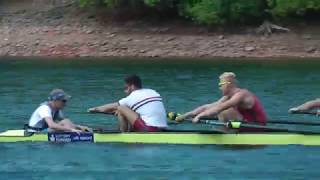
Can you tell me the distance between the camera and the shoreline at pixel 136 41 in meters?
54.9

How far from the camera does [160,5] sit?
2391 inches

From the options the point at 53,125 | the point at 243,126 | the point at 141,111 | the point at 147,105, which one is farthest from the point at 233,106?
the point at 53,125

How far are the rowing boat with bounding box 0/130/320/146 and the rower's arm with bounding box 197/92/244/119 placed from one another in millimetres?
435

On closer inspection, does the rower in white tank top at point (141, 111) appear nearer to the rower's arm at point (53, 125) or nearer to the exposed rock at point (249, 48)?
the rower's arm at point (53, 125)

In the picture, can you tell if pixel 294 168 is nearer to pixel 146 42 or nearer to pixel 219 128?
pixel 219 128

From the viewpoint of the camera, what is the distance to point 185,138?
23.1 meters

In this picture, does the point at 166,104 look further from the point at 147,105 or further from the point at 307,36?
the point at 307,36

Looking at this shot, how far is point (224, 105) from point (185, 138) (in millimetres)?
1028

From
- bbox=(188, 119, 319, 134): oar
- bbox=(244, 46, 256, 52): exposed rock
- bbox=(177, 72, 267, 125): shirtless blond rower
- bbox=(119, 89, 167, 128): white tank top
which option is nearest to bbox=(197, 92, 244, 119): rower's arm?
bbox=(177, 72, 267, 125): shirtless blond rower

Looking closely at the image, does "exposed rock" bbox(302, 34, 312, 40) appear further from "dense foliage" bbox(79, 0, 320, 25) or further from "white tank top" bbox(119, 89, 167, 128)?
"white tank top" bbox(119, 89, 167, 128)

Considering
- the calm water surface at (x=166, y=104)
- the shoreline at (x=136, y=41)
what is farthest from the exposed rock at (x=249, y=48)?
the calm water surface at (x=166, y=104)

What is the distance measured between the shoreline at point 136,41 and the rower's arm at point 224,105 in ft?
100

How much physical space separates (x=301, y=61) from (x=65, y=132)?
29242 millimetres

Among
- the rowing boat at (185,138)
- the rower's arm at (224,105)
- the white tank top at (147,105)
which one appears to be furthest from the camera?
the white tank top at (147,105)
